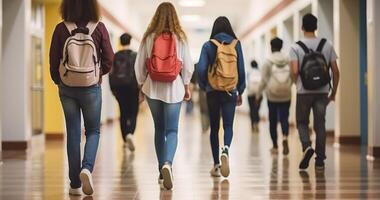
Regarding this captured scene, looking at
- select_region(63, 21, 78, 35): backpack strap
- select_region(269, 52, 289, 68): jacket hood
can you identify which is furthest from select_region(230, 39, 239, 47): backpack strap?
select_region(269, 52, 289, 68): jacket hood

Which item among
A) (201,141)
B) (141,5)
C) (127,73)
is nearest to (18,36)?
(127,73)

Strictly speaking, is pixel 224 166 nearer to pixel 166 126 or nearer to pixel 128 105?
pixel 166 126

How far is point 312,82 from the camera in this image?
746 cm

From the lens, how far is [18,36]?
1062cm

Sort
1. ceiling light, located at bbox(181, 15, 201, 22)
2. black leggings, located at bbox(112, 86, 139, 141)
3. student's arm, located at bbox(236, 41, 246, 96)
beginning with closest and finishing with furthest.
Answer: student's arm, located at bbox(236, 41, 246, 96), black leggings, located at bbox(112, 86, 139, 141), ceiling light, located at bbox(181, 15, 201, 22)

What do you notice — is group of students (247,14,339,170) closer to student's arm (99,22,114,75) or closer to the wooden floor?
the wooden floor

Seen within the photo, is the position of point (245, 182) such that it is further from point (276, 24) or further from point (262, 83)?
point (276, 24)

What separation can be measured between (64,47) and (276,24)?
14305mm

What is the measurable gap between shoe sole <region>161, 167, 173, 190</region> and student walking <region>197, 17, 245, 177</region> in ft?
3.31

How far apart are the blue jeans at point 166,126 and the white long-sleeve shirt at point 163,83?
0.07 metres

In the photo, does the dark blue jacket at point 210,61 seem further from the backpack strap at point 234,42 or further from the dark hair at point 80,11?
the dark hair at point 80,11

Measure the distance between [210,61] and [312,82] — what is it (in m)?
1.15

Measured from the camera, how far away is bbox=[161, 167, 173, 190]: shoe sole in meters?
6.01

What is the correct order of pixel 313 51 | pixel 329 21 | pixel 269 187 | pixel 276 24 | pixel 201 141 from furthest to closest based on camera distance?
pixel 276 24
pixel 329 21
pixel 201 141
pixel 313 51
pixel 269 187
